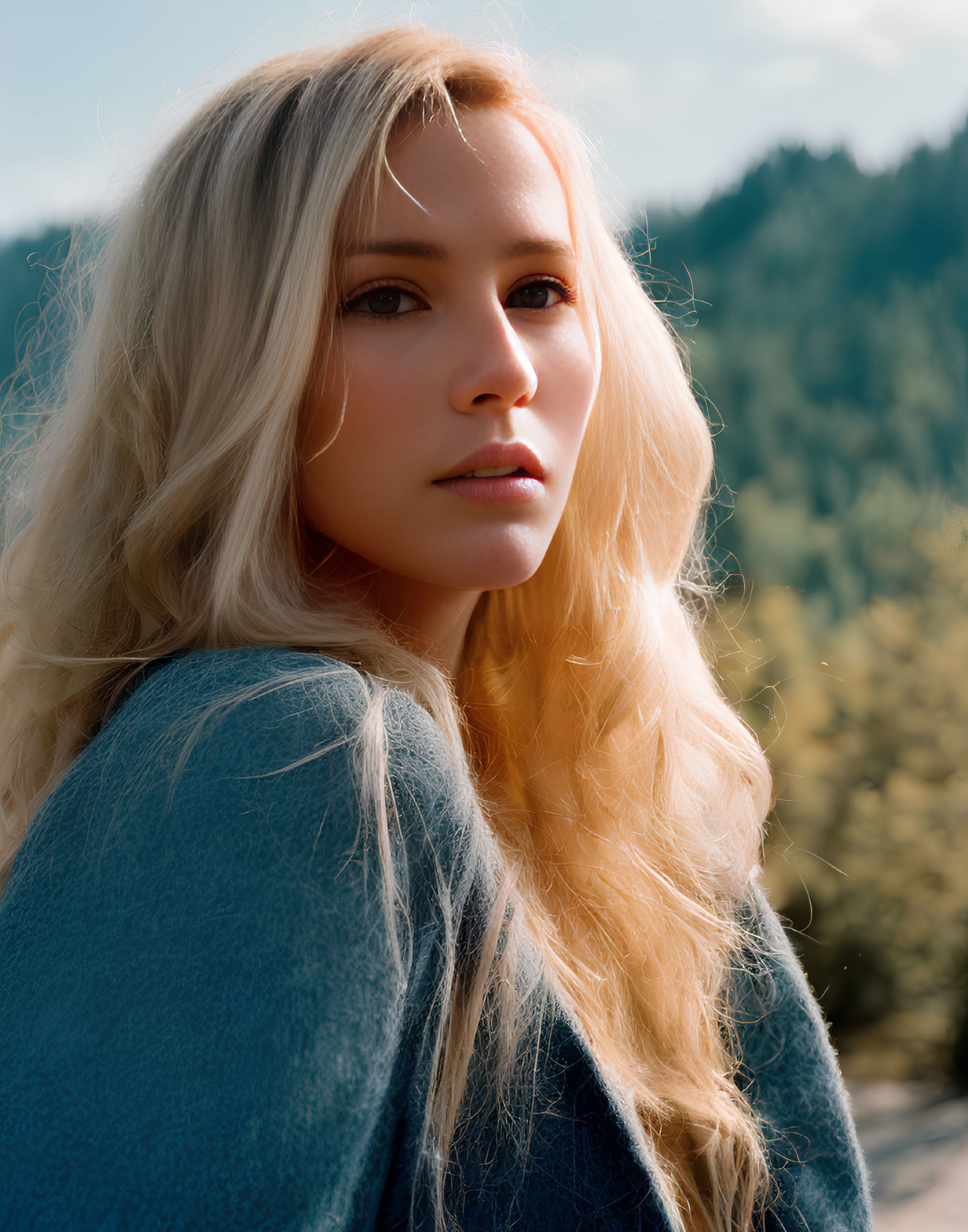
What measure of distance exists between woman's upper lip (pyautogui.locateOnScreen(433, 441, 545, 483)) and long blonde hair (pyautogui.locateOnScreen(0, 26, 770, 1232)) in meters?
0.13

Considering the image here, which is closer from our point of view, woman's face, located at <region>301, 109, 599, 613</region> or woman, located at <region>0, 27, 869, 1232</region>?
woman, located at <region>0, 27, 869, 1232</region>

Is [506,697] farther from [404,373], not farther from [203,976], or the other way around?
[203,976]

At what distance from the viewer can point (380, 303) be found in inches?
30.6

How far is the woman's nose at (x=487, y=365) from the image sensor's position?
76 centimetres

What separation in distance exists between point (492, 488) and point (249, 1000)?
43 centimetres

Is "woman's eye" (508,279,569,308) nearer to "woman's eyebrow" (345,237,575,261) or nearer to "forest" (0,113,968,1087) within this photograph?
"woman's eyebrow" (345,237,575,261)

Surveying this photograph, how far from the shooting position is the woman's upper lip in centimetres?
77

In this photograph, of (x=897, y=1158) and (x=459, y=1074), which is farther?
(x=897, y=1158)

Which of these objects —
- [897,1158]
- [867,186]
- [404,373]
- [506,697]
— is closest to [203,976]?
[404,373]

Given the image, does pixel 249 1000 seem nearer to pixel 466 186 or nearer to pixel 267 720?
pixel 267 720

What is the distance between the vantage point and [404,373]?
76 centimetres

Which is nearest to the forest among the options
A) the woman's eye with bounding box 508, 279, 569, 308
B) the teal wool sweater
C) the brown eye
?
the woman's eye with bounding box 508, 279, 569, 308

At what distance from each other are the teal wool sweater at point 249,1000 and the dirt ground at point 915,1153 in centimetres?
167

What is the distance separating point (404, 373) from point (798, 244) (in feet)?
6.23
